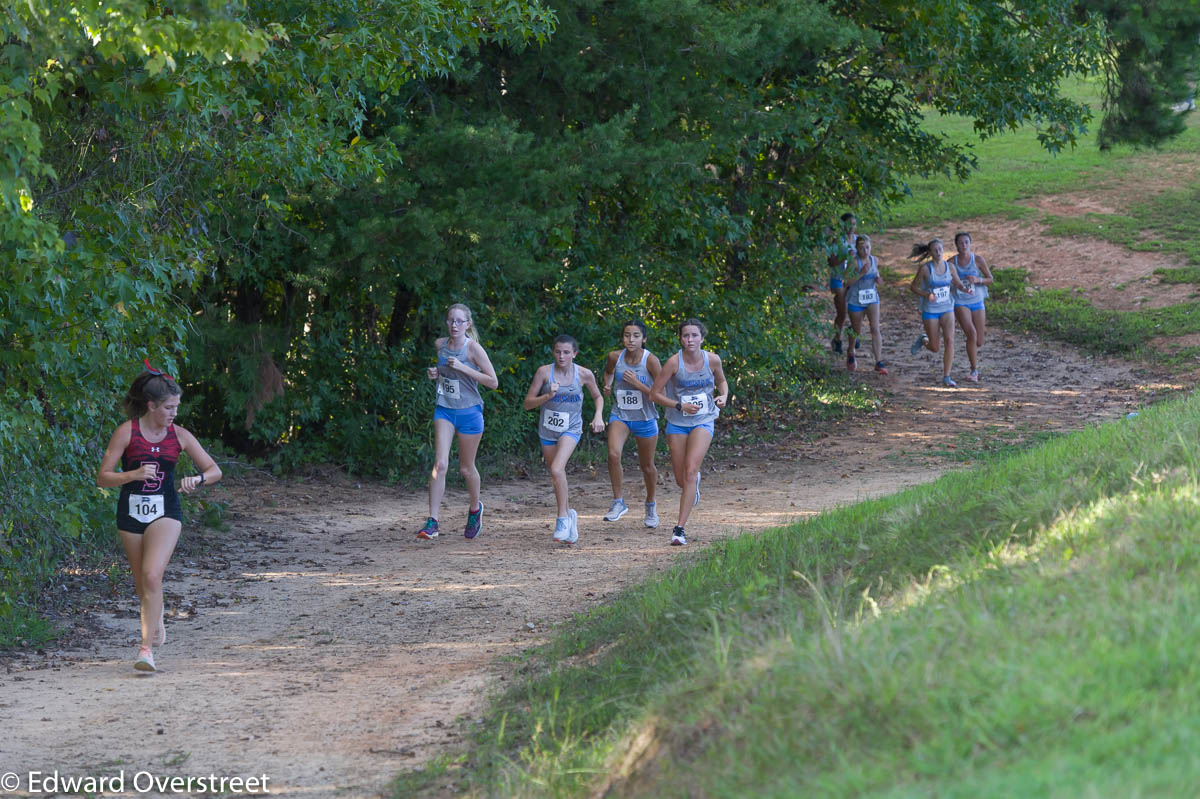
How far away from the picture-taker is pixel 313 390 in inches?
541

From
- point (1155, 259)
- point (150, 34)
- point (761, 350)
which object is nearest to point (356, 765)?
point (150, 34)

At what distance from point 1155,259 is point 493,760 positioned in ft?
70.6

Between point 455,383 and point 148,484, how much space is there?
3702 mm

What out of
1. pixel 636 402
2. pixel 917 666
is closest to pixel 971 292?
pixel 636 402

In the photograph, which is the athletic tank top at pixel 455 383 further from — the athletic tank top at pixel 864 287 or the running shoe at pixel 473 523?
the athletic tank top at pixel 864 287

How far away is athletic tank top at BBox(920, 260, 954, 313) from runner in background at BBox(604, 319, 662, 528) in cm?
773

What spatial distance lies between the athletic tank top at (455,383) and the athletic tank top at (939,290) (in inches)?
350

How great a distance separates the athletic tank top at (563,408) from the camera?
1061cm

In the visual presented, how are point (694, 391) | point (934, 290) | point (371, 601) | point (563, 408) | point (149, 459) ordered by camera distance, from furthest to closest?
point (934, 290), point (563, 408), point (694, 391), point (371, 601), point (149, 459)

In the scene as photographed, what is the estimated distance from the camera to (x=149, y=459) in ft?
23.8

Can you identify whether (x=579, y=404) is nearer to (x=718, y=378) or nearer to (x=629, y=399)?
(x=629, y=399)

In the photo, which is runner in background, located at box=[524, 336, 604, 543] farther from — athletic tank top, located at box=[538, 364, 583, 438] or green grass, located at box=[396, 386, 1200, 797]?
green grass, located at box=[396, 386, 1200, 797]

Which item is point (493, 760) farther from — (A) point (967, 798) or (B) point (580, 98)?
(B) point (580, 98)

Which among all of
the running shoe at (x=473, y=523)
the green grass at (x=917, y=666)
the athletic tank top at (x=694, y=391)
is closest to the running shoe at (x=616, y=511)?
the running shoe at (x=473, y=523)
